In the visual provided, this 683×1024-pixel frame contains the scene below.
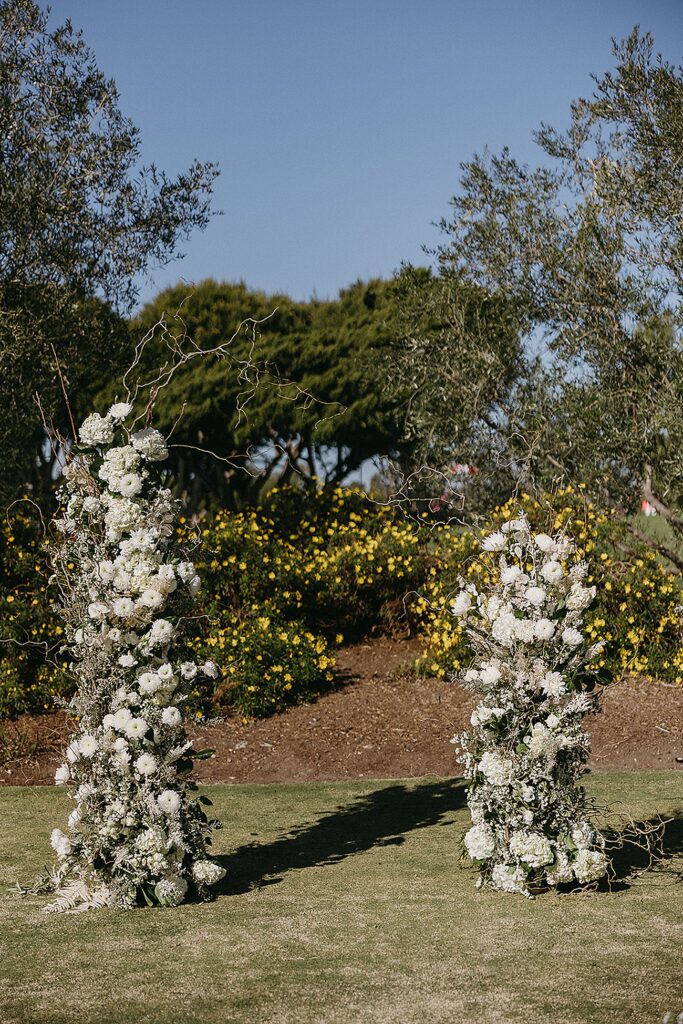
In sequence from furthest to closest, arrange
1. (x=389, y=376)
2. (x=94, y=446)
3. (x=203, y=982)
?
(x=389, y=376) → (x=94, y=446) → (x=203, y=982)

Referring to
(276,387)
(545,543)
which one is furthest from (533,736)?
(276,387)

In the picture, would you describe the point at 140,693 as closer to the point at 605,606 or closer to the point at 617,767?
the point at 617,767

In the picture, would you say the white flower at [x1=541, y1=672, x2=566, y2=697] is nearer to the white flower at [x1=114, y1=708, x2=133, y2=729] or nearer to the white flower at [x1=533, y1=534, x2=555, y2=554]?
the white flower at [x1=533, y1=534, x2=555, y2=554]

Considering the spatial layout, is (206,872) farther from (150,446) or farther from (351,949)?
(150,446)

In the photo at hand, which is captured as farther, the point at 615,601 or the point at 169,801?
the point at 615,601

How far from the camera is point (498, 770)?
251 inches

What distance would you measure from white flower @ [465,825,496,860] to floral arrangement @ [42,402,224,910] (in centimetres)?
154

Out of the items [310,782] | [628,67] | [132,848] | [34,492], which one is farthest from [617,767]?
[34,492]

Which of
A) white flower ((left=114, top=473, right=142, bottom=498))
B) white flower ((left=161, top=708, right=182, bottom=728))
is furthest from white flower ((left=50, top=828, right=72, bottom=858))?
white flower ((left=114, top=473, right=142, bottom=498))

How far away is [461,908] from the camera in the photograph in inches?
251

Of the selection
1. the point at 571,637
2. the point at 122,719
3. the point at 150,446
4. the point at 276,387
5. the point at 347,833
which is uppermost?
the point at 276,387

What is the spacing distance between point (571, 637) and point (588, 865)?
1350 mm

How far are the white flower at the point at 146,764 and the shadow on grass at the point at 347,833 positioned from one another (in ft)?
3.59

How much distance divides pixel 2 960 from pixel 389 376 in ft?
28.4
